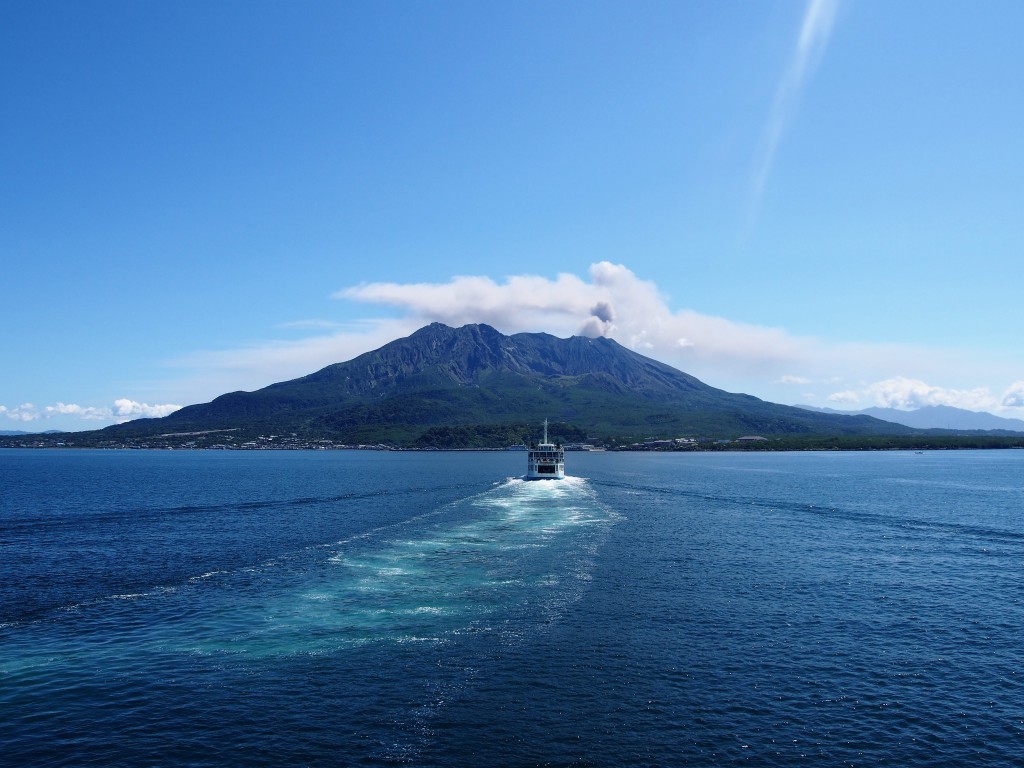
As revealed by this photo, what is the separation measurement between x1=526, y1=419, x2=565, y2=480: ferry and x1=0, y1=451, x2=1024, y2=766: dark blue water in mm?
88398

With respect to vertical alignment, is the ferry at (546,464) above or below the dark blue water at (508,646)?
above

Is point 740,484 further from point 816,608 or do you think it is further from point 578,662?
point 578,662

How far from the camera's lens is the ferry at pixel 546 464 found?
188 m

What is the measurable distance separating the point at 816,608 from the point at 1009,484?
561ft

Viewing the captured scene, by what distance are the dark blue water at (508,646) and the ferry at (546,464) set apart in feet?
290

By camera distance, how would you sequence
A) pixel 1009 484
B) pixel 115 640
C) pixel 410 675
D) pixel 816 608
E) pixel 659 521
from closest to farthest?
1. pixel 410 675
2. pixel 115 640
3. pixel 816 608
4. pixel 659 521
5. pixel 1009 484

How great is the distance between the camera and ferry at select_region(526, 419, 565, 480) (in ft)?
616

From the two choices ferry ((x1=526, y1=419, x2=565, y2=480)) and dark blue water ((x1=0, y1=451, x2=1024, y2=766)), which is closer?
dark blue water ((x1=0, y1=451, x2=1024, y2=766))

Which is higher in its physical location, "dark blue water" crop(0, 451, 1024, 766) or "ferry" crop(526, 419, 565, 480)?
"ferry" crop(526, 419, 565, 480)

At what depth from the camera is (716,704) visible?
1495 inches

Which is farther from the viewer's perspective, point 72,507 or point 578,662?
point 72,507

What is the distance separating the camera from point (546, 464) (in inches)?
7446

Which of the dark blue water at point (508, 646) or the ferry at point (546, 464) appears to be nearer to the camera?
the dark blue water at point (508, 646)

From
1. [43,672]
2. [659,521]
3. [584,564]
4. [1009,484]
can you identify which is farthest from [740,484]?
[43,672]
